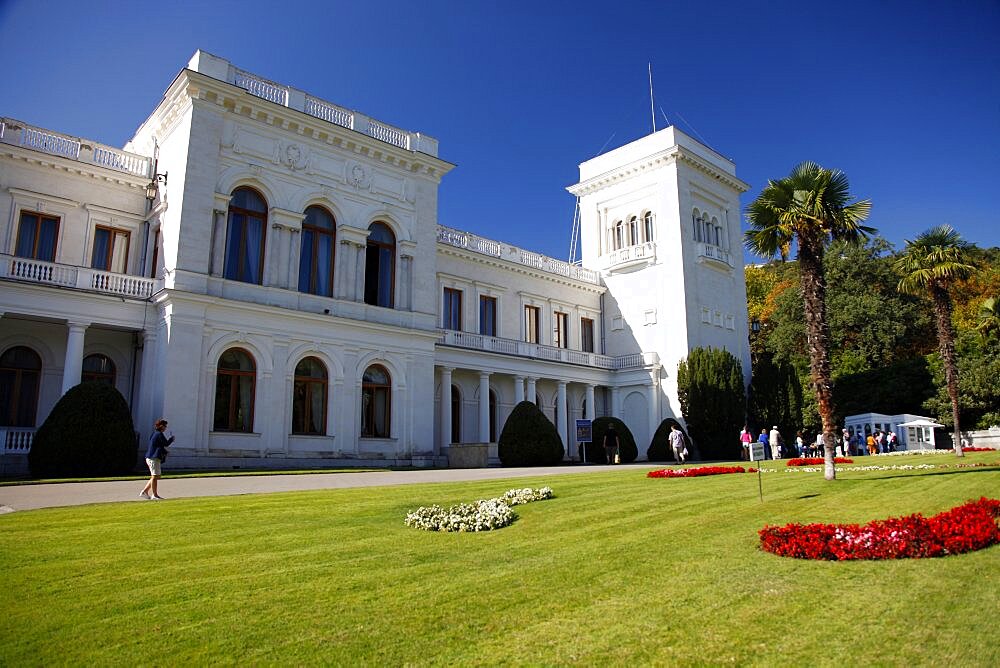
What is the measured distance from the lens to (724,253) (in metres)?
45.7

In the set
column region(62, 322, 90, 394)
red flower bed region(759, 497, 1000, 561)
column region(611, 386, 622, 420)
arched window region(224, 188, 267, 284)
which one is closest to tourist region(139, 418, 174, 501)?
column region(62, 322, 90, 394)

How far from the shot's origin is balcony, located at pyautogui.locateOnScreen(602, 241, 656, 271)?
142 feet

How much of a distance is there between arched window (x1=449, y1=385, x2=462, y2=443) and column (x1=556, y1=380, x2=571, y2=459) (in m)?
6.61

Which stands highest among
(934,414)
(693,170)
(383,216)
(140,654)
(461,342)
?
(693,170)

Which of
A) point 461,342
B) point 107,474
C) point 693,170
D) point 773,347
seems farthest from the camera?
point 773,347

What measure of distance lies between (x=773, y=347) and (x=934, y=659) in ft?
183

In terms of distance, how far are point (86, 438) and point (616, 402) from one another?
1211 inches

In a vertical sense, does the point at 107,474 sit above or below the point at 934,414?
below

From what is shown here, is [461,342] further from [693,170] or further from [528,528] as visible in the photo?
[528,528]

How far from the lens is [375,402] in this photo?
97.4 feet

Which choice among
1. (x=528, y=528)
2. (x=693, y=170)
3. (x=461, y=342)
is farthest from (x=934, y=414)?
(x=528, y=528)

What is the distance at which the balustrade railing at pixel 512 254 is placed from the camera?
37.9 meters

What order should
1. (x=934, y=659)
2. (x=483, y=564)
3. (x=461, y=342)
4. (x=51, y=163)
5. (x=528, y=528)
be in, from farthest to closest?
(x=461, y=342) < (x=51, y=163) < (x=528, y=528) < (x=483, y=564) < (x=934, y=659)

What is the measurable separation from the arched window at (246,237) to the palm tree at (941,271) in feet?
89.5
